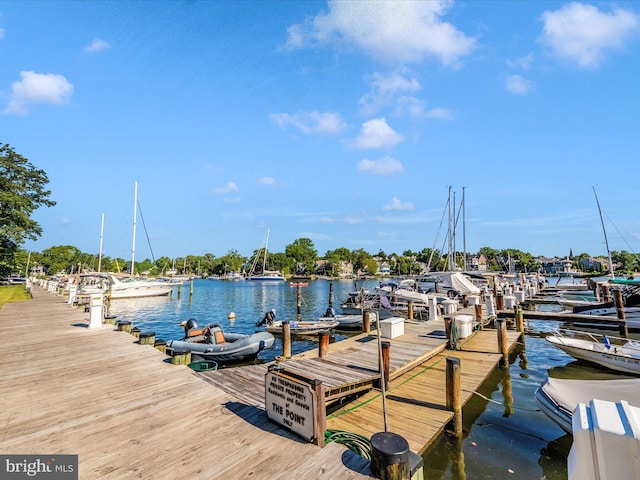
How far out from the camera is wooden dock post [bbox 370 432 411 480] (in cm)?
388

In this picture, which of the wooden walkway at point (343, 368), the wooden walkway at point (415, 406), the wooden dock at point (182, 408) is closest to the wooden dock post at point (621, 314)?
the wooden dock at point (182, 408)

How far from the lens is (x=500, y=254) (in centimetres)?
14438

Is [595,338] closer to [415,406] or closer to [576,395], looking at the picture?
[576,395]

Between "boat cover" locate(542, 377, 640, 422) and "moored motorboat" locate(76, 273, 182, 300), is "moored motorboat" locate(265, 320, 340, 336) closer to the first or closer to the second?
"boat cover" locate(542, 377, 640, 422)

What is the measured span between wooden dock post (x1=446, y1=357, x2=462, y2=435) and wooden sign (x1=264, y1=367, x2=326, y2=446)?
4.06m

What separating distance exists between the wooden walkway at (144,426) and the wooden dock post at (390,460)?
0.25 m

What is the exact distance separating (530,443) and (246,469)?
7497 mm

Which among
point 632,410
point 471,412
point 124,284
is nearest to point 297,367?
point 471,412

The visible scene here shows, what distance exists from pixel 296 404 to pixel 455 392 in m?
4.55

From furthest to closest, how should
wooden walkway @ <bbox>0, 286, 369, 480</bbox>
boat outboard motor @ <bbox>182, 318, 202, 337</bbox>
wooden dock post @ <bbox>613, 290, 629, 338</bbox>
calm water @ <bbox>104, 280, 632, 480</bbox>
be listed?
wooden dock post @ <bbox>613, 290, 629, 338</bbox> < boat outboard motor @ <bbox>182, 318, 202, 337</bbox> < calm water @ <bbox>104, 280, 632, 480</bbox> < wooden walkway @ <bbox>0, 286, 369, 480</bbox>

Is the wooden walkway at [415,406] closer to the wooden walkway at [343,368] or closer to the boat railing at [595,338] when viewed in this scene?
the wooden walkway at [343,368]

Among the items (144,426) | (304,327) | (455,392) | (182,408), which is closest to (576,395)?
(455,392)

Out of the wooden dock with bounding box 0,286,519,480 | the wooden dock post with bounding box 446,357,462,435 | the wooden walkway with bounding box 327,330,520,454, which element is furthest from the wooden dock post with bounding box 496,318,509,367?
the wooden dock post with bounding box 446,357,462,435

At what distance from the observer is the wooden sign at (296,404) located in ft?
15.9
